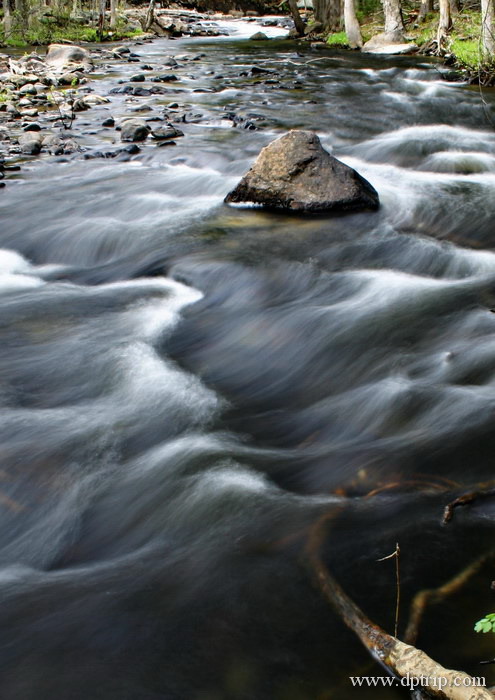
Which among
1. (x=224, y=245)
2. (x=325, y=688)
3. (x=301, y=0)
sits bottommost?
(x=325, y=688)

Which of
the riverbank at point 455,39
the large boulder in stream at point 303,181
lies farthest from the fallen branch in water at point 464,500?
the riverbank at point 455,39

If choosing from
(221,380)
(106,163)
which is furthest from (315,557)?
(106,163)

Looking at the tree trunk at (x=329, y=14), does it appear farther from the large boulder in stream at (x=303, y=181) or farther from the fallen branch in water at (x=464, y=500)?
the fallen branch in water at (x=464, y=500)

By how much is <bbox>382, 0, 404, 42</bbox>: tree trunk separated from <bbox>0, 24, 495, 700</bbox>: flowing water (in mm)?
15520

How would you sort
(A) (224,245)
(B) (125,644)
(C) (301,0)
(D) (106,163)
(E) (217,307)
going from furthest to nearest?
(C) (301,0) < (D) (106,163) < (A) (224,245) < (E) (217,307) < (B) (125,644)

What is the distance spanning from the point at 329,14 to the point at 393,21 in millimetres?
7508

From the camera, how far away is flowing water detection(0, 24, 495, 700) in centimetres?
284

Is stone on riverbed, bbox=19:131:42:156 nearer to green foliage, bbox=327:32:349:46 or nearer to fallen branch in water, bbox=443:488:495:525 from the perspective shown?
fallen branch in water, bbox=443:488:495:525

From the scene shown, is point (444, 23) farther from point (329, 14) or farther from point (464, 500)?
point (464, 500)

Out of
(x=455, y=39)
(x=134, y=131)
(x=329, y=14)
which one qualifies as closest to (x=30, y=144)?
(x=134, y=131)

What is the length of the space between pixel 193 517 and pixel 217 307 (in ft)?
9.55

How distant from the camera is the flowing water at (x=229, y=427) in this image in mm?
2844

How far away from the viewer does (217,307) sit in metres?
6.29

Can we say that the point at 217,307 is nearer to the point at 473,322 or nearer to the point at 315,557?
the point at 473,322
